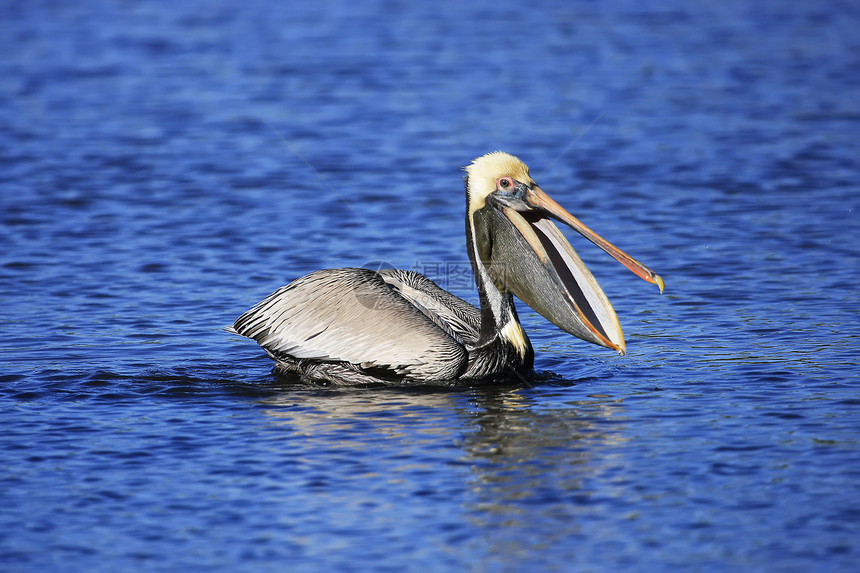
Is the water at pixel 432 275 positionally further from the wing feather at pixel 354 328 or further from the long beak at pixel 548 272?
the long beak at pixel 548 272

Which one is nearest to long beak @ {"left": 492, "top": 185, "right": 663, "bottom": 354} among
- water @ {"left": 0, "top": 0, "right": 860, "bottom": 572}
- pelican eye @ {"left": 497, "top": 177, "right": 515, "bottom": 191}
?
pelican eye @ {"left": 497, "top": 177, "right": 515, "bottom": 191}

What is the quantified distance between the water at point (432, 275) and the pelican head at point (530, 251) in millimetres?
421

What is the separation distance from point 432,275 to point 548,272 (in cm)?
227

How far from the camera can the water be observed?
4.57 metres

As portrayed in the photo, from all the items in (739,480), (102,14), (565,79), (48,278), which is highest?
(102,14)

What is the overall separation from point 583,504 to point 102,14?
54.8 ft

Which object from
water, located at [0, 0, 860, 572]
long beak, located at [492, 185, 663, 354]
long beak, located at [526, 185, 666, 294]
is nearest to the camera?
water, located at [0, 0, 860, 572]

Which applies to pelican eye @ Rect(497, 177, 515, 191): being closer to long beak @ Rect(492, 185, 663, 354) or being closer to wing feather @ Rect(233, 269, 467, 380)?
long beak @ Rect(492, 185, 663, 354)

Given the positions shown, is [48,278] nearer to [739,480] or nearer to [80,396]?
[80,396]

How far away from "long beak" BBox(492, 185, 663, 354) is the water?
400 millimetres

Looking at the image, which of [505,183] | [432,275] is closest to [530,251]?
[505,183]

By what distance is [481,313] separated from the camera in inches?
259

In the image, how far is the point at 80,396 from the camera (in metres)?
6.16

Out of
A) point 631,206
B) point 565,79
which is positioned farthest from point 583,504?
point 565,79
